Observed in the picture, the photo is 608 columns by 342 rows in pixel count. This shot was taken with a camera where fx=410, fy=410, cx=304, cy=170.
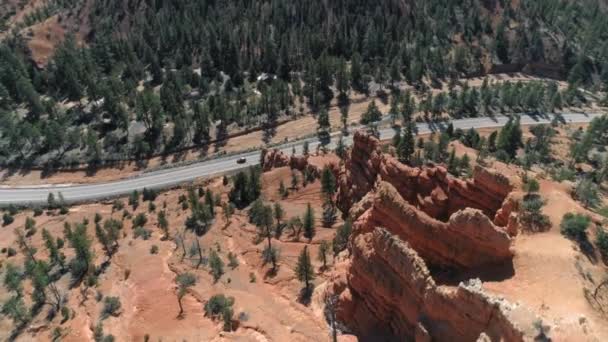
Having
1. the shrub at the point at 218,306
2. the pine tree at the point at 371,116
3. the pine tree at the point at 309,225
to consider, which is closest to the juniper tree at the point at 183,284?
the shrub at the point at 218,306

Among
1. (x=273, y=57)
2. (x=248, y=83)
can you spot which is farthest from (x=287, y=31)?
(x=248, y=83)

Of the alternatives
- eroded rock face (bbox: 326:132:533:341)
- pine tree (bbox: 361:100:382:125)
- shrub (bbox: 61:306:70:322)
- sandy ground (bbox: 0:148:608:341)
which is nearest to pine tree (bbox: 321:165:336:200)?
sandy ground (bbox: 0:148:608:341)

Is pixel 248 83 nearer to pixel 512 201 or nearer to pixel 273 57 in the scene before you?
pixel 273 57

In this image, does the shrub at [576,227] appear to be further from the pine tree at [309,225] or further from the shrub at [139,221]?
the shrub at [139,221]

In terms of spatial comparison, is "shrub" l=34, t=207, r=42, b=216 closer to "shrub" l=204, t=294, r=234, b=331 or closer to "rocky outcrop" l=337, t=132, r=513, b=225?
"shrub" l=204, t=294, r=234, b=331

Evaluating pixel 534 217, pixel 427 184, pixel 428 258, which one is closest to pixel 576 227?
pixel 534 217

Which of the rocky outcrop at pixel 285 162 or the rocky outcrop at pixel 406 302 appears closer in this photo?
the rocky outcrop at pixel 406 302
